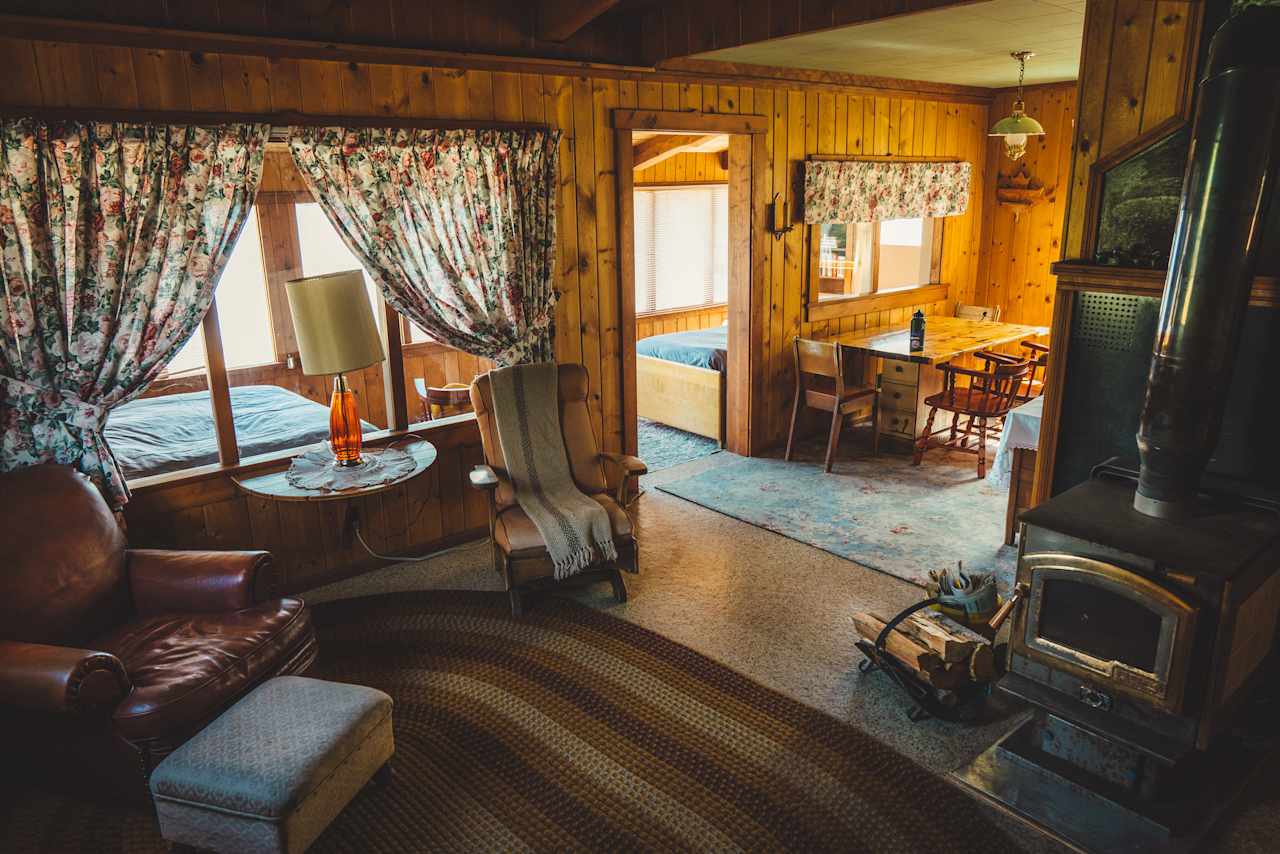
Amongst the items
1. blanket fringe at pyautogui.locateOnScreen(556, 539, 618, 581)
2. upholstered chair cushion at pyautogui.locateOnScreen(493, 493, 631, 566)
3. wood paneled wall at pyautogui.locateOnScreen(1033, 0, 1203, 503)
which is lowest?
blanket fringe at pyautogui.locateOnScreen(556, 539, 618, 581)

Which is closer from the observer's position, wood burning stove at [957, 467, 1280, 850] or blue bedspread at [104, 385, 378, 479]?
wood burning stove at [957, 467, 1280, 850]

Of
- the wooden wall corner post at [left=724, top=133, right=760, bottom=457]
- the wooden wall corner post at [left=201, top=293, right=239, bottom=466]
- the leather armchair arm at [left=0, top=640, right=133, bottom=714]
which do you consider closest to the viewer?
the leather armchair arm at [left=0, top=640, right=133, bottom=714]

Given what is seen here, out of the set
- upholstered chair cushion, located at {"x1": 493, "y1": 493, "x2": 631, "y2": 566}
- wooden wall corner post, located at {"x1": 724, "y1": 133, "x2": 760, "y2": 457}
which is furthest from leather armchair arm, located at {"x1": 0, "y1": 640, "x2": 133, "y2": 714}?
wooden wall corner post, located at {"x1": 724, "y1": 133, "x2": 760, "y2": 457}

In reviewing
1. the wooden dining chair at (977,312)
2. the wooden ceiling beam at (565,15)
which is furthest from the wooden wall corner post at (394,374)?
the wooden dining chair at (977,312)

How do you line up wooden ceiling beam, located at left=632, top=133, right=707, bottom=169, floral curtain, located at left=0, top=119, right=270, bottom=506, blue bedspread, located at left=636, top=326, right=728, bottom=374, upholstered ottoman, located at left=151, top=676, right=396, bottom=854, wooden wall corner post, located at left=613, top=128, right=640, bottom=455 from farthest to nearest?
wooden ceiling beam, located at left=632, top=133, right=707, bottom=169 → blue bedspread, located at left=636, top=326, right=728, bottom=374 → wooden wall corner post, located at left=613, top=128, right=640, bottom=455 → floral curtain, located at left=0, top=119, right=270, bottom=506 → upholstered ottoman, located at left=151, top=676, right=396, bottom=854

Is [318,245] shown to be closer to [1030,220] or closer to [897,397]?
[897,397]

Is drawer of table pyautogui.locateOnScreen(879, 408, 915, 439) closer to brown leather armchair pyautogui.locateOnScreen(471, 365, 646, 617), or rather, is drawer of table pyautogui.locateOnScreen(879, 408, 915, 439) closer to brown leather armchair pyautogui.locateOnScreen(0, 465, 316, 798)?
brown leather armchair pyautogui.locateOnScreen(471, 365, 646, 617)

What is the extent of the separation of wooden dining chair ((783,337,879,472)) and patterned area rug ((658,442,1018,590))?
219mm

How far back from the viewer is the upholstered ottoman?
2145mm

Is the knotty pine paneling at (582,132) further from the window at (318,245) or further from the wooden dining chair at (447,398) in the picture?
the window at (318,245)

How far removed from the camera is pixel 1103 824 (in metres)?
2.38

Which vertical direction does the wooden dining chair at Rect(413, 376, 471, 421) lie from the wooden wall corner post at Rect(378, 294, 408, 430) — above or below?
below

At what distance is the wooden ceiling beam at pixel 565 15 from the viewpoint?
367cm

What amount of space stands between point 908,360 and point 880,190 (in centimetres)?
139
